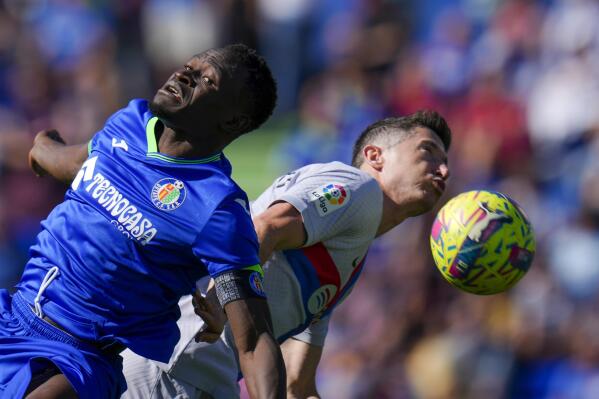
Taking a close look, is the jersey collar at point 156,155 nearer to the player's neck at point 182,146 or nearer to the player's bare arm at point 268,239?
the player's neck at point 182,146

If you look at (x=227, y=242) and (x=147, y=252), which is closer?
(x=227, y=242)

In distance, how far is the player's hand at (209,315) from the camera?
4.44 m

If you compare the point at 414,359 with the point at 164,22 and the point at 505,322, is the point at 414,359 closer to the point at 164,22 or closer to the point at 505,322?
the point at 505,322

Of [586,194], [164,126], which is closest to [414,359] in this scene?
[586,194]

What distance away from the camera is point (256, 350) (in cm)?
407

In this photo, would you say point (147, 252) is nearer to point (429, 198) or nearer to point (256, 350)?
point (256, 350)

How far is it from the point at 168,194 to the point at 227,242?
0.33 metres

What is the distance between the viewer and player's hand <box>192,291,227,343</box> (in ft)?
14.6

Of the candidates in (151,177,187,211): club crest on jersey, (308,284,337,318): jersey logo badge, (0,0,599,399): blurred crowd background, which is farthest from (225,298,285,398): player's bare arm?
(0,0,599,399): blurred crowd background

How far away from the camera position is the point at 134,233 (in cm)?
431

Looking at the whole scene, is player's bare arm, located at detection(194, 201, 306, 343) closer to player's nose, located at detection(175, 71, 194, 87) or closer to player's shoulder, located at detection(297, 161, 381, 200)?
player's shoulder, located at detection(297, 161, 381, 200)

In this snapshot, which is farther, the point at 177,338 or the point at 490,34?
the point at 490,34

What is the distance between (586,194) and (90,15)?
18.6ft

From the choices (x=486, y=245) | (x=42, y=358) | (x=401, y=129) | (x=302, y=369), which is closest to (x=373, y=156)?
(x=401, y=129)
